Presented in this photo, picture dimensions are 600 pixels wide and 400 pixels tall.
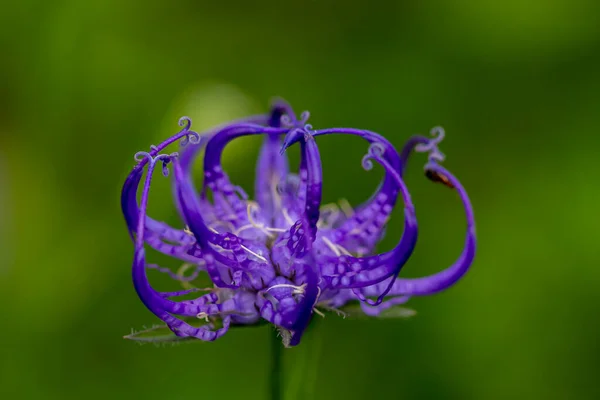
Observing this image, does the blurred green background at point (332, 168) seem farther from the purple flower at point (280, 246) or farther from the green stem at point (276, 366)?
the purple flower at point (280, 246)

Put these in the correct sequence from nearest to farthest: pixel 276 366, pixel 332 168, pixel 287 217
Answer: pixel 276 366
pixel 287 217
pixel 332 168

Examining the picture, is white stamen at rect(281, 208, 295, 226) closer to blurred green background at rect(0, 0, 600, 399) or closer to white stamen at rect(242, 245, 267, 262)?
white stamen at rect(242, 245, 267, 262)

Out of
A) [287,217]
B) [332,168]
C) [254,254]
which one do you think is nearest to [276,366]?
[254,254]

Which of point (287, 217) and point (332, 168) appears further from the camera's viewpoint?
point (332, 168)

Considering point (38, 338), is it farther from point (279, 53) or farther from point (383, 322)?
point (279, 53)

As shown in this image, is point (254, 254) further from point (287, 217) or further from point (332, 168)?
point (332, 168)

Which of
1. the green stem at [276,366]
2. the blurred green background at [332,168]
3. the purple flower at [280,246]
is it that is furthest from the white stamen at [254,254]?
the blurred green background at [332,168]

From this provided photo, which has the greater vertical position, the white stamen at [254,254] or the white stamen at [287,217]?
the white stamen at [287,217]
